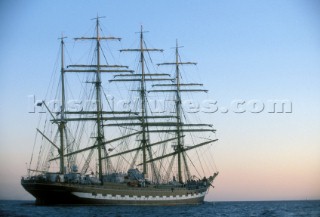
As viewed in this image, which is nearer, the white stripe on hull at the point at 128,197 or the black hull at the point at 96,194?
the black hull at the point at 96,194

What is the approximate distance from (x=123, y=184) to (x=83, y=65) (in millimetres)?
22196

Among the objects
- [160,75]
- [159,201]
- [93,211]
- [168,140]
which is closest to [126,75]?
[160,75]

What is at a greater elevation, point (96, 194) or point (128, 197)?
point (96, 194)

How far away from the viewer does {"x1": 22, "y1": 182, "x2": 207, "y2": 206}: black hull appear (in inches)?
3804

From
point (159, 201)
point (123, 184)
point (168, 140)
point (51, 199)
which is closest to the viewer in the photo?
point (51, 199)

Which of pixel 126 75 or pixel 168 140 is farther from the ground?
pixel 126 75

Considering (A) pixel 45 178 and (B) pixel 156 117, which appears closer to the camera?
(A) pixel 45 178

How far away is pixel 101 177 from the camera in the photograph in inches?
4117

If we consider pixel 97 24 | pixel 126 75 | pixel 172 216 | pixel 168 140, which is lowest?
pixel 172 216

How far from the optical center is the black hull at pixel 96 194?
9662cm

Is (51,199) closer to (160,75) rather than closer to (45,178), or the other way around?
(45,178)

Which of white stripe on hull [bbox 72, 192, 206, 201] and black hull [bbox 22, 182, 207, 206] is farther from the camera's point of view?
white stripe on hull [bbox 72, 192, 206, 201]

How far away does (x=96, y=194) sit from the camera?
99.8 m

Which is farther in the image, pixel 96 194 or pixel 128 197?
pixel 128 197
